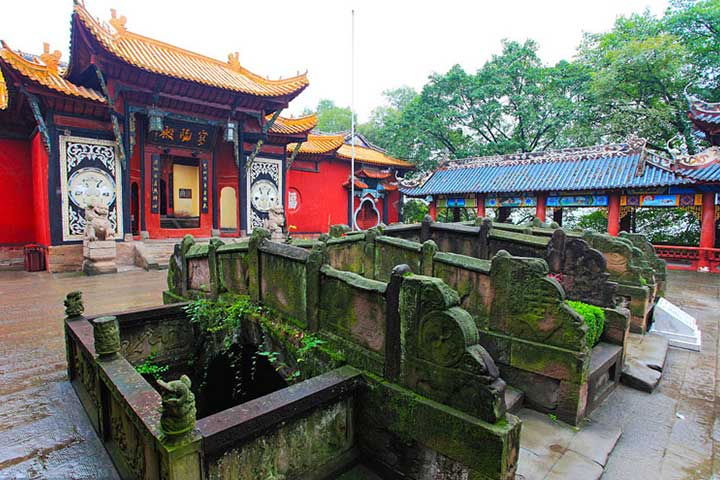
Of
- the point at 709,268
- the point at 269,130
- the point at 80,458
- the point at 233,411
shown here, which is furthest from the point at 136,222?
the point at 709,268

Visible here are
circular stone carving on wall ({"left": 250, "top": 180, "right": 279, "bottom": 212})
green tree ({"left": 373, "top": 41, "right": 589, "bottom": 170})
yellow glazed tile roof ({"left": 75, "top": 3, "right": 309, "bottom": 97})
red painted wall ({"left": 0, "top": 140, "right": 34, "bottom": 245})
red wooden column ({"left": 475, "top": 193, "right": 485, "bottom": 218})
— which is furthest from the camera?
green tree ({"left": 373, "top": 41, "right": 589, "bottom": 170})

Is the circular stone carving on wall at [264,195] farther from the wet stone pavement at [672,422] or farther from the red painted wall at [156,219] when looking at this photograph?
the wet stone pavement at [672,422]

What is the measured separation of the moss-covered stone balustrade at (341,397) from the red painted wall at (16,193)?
39.9ft

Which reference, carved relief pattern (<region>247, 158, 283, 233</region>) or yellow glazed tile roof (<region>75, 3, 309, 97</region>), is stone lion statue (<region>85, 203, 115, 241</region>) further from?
carved relief pattern (<region>247, 158, 283, 233</region>)

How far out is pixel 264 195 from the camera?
1636 centimetres

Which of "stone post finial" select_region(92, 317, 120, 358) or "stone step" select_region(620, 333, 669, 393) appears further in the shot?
"stone step" select_region(620, 333, 669, 393)

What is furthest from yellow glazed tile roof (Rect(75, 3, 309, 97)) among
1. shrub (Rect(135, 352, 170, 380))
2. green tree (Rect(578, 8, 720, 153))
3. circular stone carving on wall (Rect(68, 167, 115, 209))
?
green tree (Rect(578, 8, 720, 153))

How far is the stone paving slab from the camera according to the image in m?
2.84

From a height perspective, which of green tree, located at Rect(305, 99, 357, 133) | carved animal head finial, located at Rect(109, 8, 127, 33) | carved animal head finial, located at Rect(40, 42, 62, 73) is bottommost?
carved animal head finial, located at Rect(40, 42, 62, 73)

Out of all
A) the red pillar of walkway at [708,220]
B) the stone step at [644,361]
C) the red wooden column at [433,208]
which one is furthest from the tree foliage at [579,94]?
the stone step at [644,361]

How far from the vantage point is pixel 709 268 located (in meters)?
13.0

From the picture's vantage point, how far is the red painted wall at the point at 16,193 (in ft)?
40.7

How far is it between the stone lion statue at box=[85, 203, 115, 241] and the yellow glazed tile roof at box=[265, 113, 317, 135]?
752 cm

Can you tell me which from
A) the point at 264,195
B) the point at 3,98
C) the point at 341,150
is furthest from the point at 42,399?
the point at 341,150
